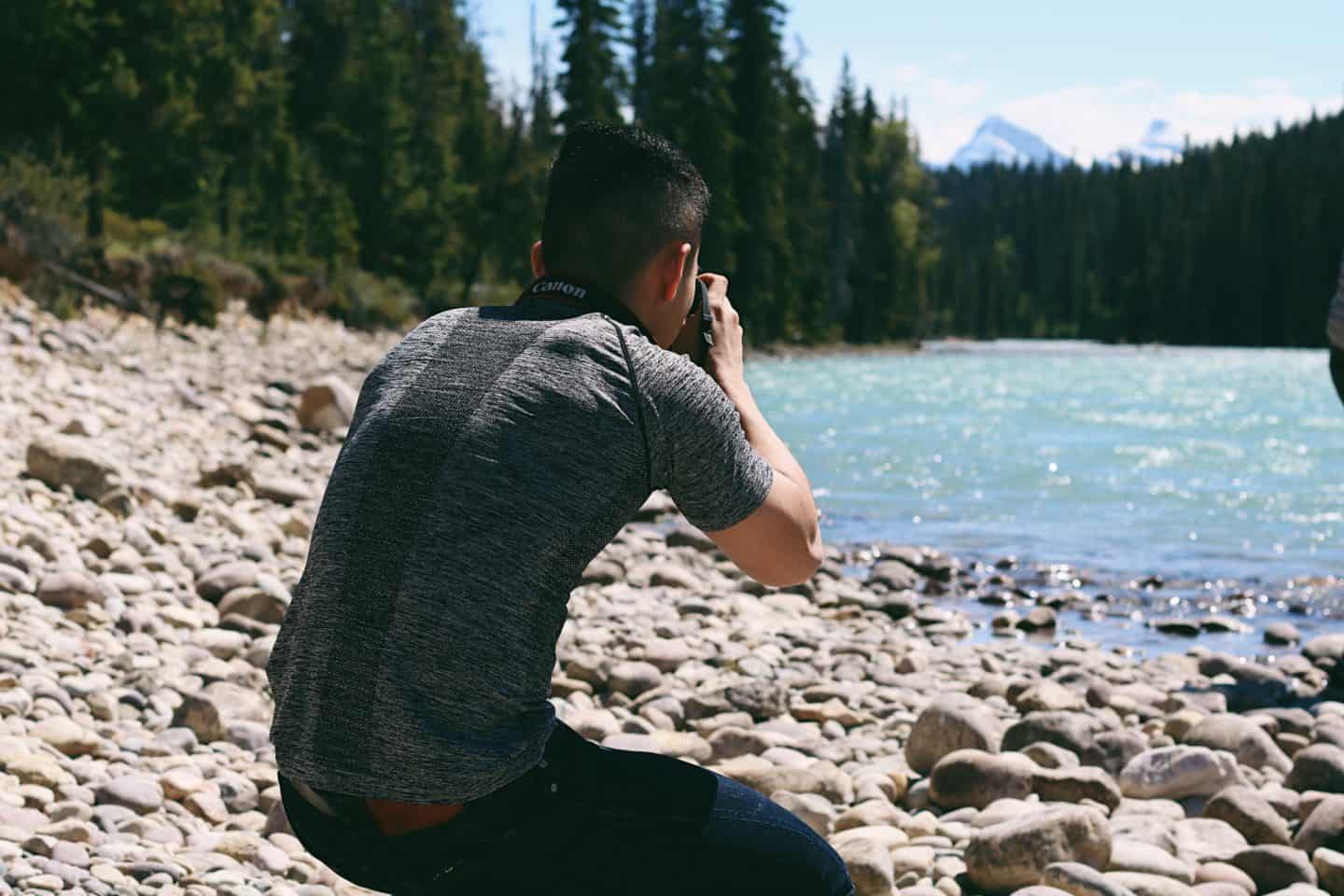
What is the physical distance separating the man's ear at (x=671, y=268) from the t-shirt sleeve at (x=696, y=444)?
0.15 m

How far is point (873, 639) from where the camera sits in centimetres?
802

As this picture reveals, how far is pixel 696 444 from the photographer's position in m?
1.81

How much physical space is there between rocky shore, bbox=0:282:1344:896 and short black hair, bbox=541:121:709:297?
6.74 feet

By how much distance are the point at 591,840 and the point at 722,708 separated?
13.4 ft

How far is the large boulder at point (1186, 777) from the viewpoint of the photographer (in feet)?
15.8

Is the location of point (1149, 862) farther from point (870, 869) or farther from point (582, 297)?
point (582, 297)

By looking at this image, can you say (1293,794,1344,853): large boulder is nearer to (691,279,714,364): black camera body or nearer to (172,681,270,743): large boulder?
(691,279,714,364): black camera body

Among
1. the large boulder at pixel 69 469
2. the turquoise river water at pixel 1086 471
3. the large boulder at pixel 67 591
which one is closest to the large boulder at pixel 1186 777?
the large boulder at pixel 67 591

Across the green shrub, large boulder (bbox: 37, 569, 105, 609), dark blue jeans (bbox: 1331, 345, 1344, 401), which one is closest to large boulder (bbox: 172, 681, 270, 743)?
large boulder (bbox: 37, 569, 105, 609)

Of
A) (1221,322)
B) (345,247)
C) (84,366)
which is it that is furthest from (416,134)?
(1221,322)

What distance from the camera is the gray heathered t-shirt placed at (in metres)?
1.71

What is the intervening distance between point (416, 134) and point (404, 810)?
1827 inches

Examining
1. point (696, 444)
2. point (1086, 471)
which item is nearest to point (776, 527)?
point (696, 444)

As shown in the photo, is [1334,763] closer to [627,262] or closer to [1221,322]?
[627,262]
